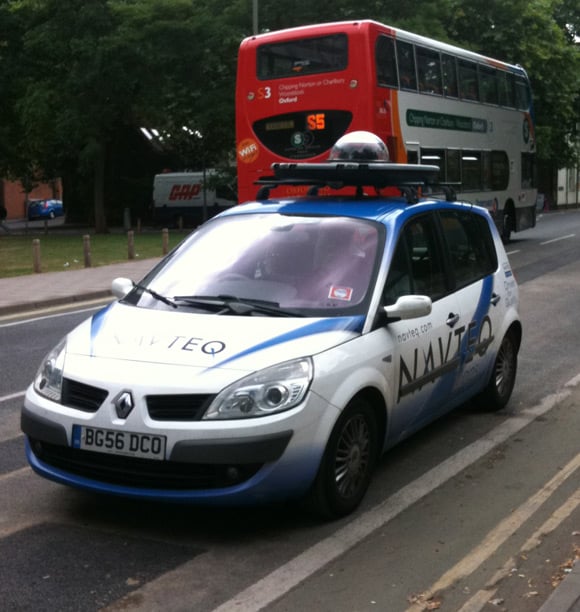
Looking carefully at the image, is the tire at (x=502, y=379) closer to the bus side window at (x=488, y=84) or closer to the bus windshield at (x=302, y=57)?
the bus windshield at (x=302, y=57)

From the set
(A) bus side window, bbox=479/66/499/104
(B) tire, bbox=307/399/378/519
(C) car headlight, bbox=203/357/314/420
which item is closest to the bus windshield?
(A) bus side window, bbox=479/66/499/104

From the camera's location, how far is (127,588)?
167 inches

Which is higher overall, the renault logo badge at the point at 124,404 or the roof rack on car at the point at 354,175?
the roof rack on car at the point at 354,175

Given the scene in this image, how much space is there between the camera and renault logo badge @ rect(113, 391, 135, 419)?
4660 mm

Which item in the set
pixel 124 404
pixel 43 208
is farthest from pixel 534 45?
pixel 124 404

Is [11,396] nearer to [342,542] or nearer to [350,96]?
[342,542]

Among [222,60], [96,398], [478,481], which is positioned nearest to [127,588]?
[96,398]

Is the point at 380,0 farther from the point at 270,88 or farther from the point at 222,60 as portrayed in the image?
the point at 270,88

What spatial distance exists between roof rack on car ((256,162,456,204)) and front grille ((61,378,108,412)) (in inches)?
86.1

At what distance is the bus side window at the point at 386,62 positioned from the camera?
17109mm

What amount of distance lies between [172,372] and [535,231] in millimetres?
27606

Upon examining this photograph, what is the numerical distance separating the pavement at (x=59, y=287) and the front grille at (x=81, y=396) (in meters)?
10.2

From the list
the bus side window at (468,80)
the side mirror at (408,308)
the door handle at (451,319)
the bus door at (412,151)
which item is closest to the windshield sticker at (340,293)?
the side mirror at (408,308)

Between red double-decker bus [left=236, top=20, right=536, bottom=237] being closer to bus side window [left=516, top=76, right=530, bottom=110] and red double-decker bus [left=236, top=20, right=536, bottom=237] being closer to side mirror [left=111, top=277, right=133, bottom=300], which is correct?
bus side window [left=516, top=76, right=530, bottom=110]
